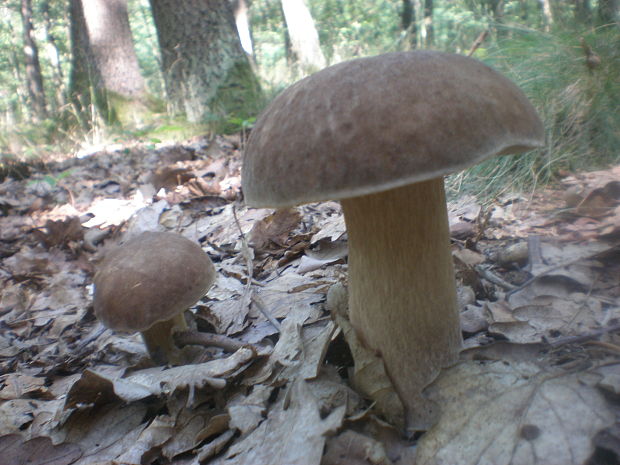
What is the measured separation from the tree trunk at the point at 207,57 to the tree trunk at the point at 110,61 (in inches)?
87.8

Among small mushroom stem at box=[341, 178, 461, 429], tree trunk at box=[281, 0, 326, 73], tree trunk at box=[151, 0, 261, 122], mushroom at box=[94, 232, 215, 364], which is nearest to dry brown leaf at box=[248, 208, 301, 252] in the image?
mushroom at box=[94, 232, 215, 364]

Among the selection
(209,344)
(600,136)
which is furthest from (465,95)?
(600,136)

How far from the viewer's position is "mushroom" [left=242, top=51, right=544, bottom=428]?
101 cm

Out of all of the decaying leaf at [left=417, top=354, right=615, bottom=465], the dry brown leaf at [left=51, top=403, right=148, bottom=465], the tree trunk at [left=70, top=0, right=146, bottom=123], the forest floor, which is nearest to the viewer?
the decaying leaf at [left=417, top=354, right=615, bottom=465]

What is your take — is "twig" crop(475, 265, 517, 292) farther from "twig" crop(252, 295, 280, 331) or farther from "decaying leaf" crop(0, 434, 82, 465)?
"decaying leaf" crop(0, 434, 82, 465)

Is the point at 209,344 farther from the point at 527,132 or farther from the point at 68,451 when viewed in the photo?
the point at 527,132

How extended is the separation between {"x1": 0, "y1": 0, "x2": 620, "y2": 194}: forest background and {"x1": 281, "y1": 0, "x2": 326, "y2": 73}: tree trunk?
3cm

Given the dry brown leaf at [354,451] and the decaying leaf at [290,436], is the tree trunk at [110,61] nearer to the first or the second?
the decaying leaf at [290,436]

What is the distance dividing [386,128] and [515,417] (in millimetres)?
835

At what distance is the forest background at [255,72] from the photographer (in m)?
3.12

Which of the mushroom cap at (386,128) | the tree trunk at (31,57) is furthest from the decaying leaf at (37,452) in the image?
the tree trunk at (31,57)

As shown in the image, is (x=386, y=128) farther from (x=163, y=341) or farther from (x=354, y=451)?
(x=163, y=341)

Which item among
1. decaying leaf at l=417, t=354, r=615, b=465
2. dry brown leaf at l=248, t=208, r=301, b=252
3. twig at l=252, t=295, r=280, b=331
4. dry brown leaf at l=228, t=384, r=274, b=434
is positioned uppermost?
dry brown leaf at l=248, t=208, r=301, b=252

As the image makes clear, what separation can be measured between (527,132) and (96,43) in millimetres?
9961
